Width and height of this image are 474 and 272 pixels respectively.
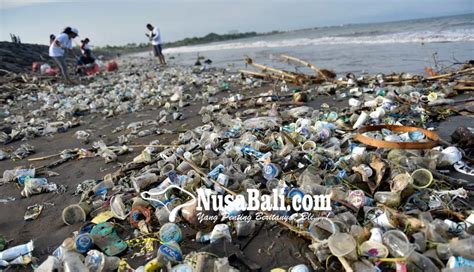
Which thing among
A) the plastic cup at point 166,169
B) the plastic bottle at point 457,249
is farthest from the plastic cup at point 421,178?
the plastic cup at point 166,169

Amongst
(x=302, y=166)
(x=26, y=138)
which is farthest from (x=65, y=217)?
(x=26, y=138)

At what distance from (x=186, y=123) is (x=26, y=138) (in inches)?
109

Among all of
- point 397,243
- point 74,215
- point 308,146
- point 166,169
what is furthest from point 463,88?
A: point 74,215

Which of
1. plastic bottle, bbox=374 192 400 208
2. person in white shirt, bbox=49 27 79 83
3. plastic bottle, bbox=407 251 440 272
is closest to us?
plastic bottle, bbox=407 251 440 272

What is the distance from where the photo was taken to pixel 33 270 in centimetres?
216

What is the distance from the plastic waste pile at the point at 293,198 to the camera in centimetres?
187

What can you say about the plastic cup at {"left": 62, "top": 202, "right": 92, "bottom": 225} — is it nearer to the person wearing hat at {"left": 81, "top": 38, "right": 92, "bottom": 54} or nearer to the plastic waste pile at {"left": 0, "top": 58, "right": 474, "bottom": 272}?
the plastic waste pile at {"left": 0, "top": 58, "right": 474, "bottom": 272}

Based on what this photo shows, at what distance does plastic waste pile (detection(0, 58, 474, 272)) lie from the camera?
1872 mm

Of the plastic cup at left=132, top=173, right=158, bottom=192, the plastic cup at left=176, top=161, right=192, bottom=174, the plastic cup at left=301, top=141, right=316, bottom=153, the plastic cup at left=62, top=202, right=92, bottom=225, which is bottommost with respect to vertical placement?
the plastic cup at left=62, top=202, right=92, bottom=225

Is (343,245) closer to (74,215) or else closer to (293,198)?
(293,198)

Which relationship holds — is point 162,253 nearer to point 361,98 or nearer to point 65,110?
point 361,98

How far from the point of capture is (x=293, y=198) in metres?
2.34

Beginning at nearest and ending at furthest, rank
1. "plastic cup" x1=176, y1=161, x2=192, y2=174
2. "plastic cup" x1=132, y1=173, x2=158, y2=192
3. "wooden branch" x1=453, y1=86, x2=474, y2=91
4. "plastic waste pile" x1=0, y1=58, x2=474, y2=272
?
1. "plastic waste pile" x1=0, y1=58, x2=474, y2=272
2. "plastic cup" x1=132, y1=173, x2=158, y2=192
3. "plastic cup" x1=176, y1=161, x2=192, y2=174
4. "wooden branch" x1=453, y1=86, x2=474, y2=91

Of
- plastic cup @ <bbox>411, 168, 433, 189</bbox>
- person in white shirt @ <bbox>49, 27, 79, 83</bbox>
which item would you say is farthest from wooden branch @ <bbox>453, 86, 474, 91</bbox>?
person in white shirt @ <bbox>49, 27, 79, 83</bbox>
